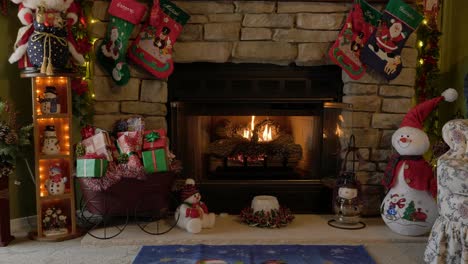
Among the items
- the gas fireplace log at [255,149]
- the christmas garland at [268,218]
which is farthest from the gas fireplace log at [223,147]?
the christmas garland at [268,218]

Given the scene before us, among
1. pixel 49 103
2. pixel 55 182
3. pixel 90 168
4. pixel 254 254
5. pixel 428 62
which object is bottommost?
pixel 254 254

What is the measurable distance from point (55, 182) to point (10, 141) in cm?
36

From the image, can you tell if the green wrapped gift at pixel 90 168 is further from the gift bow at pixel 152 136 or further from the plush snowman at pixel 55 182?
the gift bow at pixel 152 136

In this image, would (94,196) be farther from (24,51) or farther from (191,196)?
(24,51)

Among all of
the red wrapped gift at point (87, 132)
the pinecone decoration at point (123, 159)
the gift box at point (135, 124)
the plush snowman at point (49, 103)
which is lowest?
the pinecone decoration at point (123, 159)

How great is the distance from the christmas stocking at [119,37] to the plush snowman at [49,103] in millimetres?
409

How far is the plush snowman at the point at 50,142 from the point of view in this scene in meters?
2.54

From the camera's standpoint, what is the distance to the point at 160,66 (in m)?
2.80

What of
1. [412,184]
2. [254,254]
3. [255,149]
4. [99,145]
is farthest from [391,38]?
[99,145]

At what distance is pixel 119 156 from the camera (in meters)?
2.54

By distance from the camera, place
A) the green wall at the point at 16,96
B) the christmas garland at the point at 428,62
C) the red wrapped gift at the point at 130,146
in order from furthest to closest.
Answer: the christmas garland at the point at 428,62, the green wall at the point at 16,96, the red wrapped gift at the point at 130,146

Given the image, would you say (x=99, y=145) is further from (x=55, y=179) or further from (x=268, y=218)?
(x=268, y=218)

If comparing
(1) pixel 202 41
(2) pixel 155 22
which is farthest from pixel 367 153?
(2) pixel 155 22

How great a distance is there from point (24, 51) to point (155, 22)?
84cm
